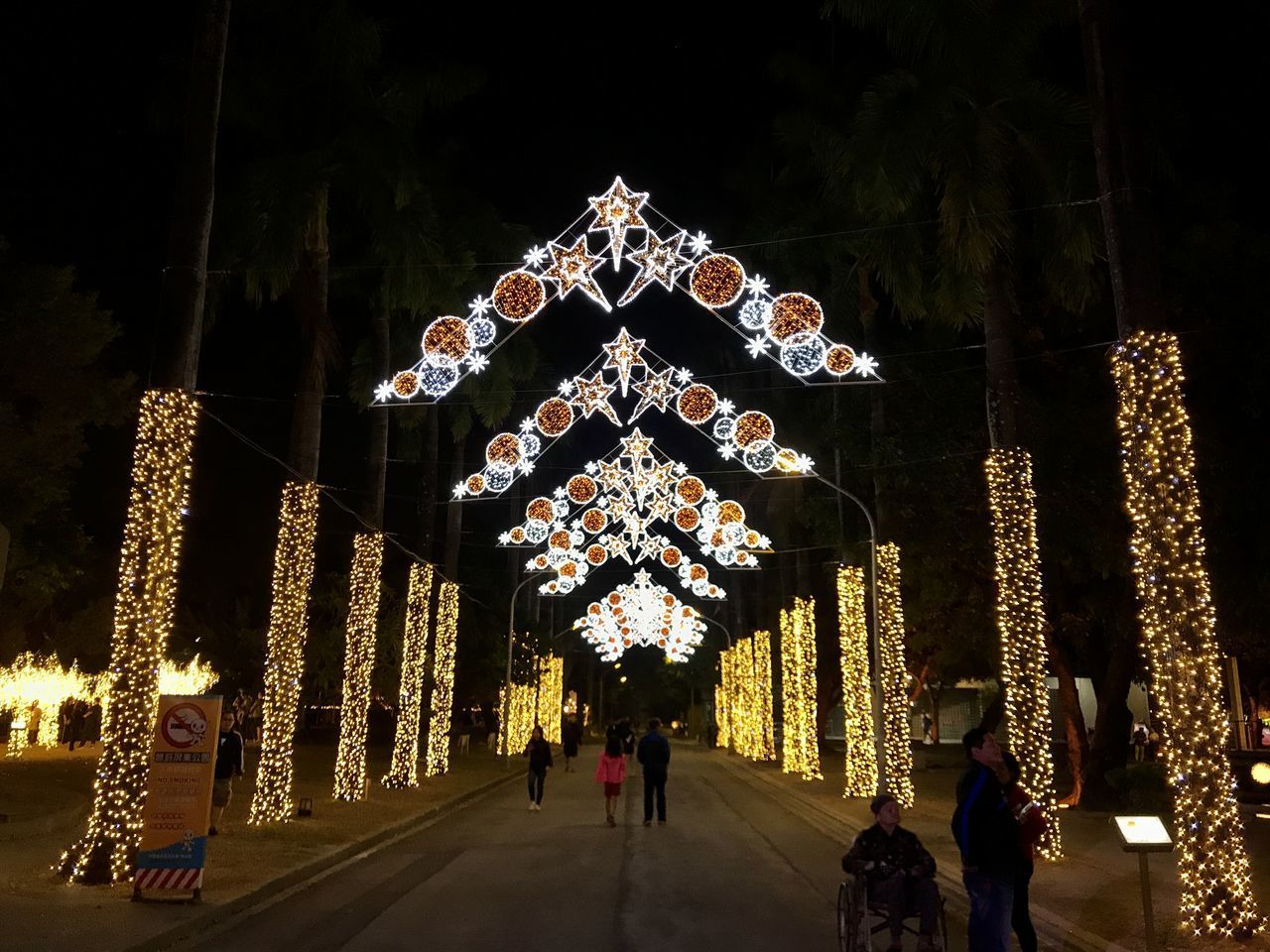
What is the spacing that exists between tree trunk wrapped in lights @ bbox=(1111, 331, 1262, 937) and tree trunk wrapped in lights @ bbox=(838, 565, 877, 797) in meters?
14.7

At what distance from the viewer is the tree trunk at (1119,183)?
11.0 meters

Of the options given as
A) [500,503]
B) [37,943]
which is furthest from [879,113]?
[500,503]

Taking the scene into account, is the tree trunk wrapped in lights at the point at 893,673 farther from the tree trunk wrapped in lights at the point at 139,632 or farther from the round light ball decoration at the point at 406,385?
the tree trunk wrapped in lights at the point at 139,632

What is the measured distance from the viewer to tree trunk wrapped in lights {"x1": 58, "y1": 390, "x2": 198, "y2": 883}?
37.7 ft

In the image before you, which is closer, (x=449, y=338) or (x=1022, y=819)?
(x=1022, y=819)

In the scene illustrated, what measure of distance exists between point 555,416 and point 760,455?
3714 millimetres

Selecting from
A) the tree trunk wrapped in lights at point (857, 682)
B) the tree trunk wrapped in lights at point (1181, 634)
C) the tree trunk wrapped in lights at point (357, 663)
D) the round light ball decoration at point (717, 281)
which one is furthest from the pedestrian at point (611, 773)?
the tree trunk wrapped in lights at point (1181, 634)

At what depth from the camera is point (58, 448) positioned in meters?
22.2

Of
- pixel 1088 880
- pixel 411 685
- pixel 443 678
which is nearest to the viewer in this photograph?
pixel 1088 880

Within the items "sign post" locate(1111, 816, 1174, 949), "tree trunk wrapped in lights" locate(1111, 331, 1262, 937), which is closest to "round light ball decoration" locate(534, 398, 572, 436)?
"tree trunk wrapped in lights" locate(1111, 331, 1262, 937)

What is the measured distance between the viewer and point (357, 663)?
21797mm

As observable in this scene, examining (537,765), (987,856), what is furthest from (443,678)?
(987,856)

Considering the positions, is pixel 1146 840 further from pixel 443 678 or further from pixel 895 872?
pixel 443 678

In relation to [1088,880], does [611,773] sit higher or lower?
higher
